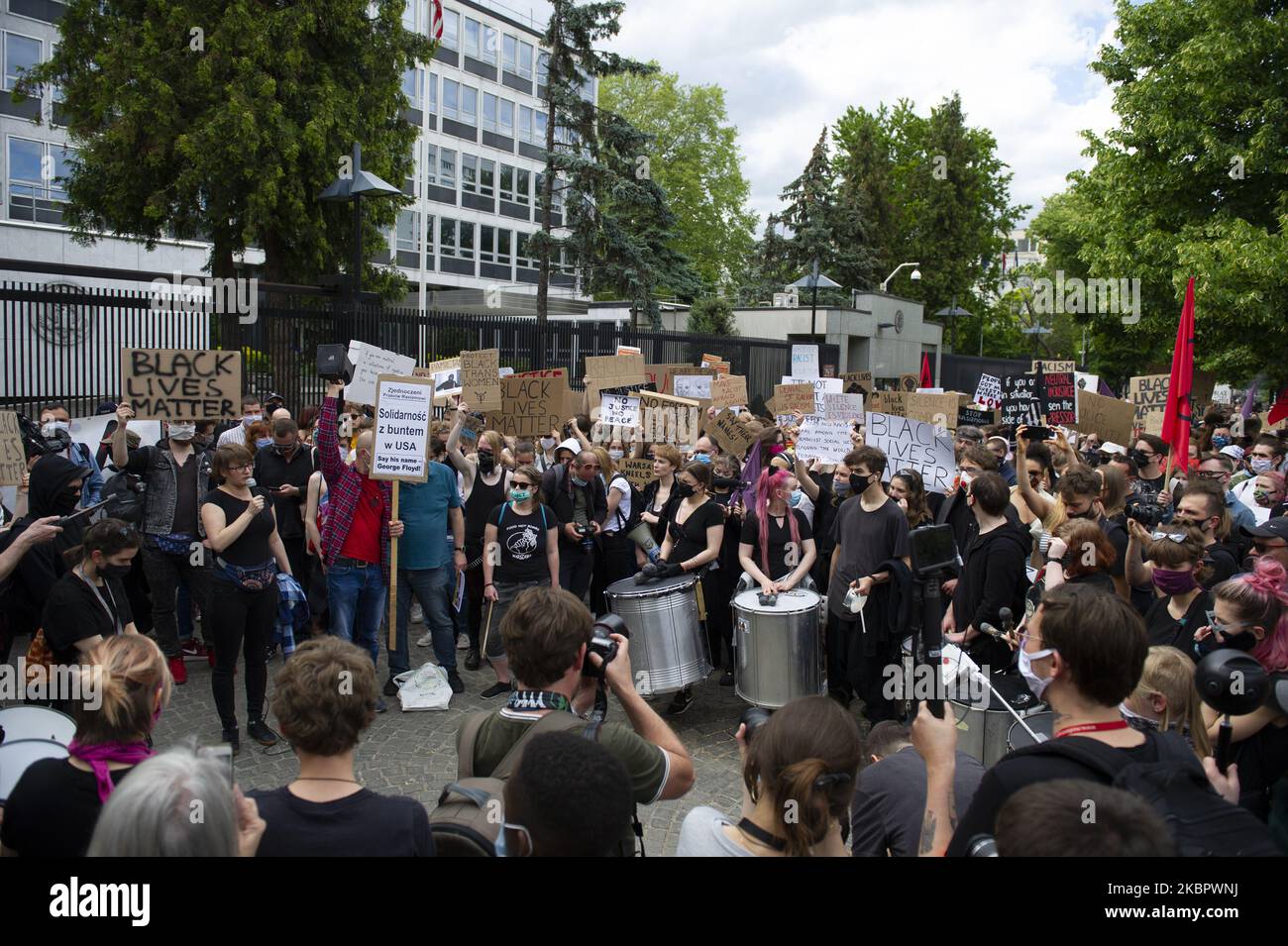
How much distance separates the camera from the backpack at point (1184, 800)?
86.0 inches

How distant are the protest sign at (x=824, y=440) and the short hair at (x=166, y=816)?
7.21 metres

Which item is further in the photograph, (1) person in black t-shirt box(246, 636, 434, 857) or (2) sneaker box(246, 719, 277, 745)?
(2) sneaker box(246, 719, 277, 745)

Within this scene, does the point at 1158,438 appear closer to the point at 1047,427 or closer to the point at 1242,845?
the point at 1047,427

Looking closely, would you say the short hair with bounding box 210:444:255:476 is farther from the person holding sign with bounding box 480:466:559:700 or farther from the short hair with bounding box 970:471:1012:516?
the short hair with bounding box 970:471:1012:516

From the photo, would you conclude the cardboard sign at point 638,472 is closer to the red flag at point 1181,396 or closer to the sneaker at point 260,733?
the sneaker at point 260,733

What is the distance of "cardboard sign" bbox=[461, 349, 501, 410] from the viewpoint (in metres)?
10.4

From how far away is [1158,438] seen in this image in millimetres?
8867

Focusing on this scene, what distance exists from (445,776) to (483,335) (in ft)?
40.8

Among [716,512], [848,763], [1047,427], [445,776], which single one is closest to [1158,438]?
[1047,427]

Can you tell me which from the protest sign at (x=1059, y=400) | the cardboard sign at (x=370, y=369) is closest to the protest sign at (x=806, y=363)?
the protest sign at (x=1059, y=400)

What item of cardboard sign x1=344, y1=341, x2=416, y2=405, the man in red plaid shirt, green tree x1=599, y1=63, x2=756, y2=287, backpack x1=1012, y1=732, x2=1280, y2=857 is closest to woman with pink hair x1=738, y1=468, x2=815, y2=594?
the man in red plaid shirt

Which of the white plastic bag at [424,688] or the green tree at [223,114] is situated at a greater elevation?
the green tree at [223,114]

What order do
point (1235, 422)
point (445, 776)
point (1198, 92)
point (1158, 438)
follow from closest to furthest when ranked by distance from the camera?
1. point (445, 776)
2. point (1158, 438)
3. point (1235, 422)
4. point (1198, 92)

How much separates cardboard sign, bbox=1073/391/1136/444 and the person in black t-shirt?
472 inches
